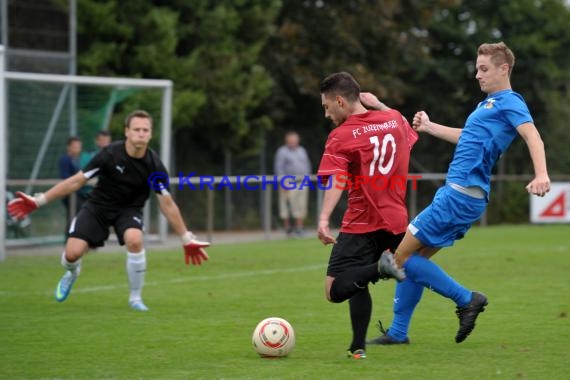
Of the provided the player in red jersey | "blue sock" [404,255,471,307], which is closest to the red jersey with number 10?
the player in red jersey

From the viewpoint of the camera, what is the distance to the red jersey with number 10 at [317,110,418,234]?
23.9 feet

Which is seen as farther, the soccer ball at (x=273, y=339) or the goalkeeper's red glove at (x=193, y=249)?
the goalkeeper's red glove at (x=193, y=249)

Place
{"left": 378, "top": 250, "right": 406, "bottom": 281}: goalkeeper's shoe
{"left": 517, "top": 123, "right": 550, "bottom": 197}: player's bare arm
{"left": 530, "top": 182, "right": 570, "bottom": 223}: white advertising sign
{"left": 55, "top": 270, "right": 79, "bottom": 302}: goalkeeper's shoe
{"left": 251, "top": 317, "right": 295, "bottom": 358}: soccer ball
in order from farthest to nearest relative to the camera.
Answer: {"left": 530, "top": 182, "right": 570, "bottom": 223}: white advertising sign < {"left": 55, "top": 270, "right": 79, "bottom": 302}: goalkeeper's shoe < {"left": 251, "top": 317, "right": 295, "bottom": 358}: soccer ball < {"left": 378, "top": 250, "right": 406, "bottom": 281}: goalkeeper's shoe < {"left": 517, "top": 123, "right": 550, "bottom": 197}: player's bare arm

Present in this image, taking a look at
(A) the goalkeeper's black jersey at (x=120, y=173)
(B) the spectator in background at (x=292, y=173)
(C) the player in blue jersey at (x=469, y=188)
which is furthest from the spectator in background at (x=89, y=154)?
(C) the player in blue jersey at (x=469, y=188)

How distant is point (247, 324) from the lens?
9.20m

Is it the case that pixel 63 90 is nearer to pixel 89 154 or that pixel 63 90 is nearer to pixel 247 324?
pixel 89 154

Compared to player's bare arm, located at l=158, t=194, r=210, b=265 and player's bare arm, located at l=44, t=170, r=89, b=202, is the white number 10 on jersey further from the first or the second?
player's bare arm, located at l=44, t=170, r=89, b=202

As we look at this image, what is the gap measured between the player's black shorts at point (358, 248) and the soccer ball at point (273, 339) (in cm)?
52

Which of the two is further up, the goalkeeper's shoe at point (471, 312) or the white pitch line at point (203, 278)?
the goalkeeper's shoe at point (471, 312)

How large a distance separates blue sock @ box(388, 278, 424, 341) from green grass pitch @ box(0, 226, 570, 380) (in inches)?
6.5

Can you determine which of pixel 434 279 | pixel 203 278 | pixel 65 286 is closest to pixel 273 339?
pixel 434 279

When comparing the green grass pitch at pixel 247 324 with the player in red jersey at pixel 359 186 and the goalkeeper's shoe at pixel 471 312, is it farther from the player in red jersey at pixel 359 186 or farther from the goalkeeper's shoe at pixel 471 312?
the player in red jersey at pixel 359 186

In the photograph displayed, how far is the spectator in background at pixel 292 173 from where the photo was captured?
818 inches

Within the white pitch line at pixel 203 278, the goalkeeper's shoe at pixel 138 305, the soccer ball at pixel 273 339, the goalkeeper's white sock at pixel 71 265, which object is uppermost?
the goalkeeper's white sock at pixel 71 265
